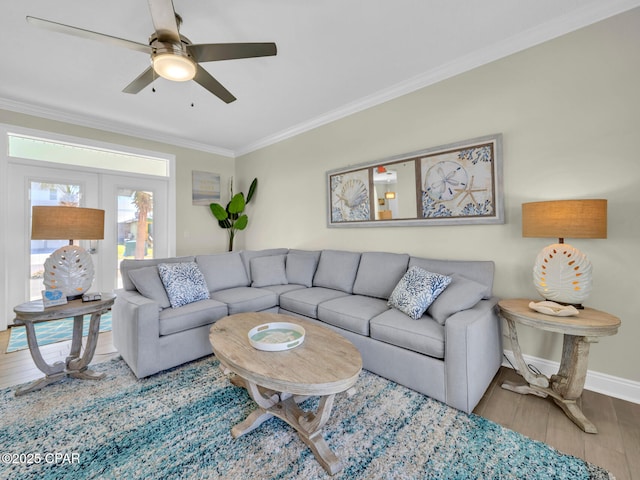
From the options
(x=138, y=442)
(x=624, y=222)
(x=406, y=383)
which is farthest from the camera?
(x=406, y=383)

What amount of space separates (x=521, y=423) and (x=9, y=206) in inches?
213

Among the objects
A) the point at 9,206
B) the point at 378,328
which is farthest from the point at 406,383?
the point at 9,206

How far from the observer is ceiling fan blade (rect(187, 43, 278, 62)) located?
1731mm

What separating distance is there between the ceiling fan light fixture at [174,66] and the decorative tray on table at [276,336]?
1.76 metres

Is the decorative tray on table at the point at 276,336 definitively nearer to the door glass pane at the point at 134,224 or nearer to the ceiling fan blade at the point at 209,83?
the ceiling fan blade at the point at 209,83

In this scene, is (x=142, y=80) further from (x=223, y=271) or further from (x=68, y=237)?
(x=223, y=271)

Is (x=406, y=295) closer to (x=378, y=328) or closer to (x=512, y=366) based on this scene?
(x=378, y=328)

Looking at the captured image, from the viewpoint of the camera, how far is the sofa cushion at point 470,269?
2.23 metres

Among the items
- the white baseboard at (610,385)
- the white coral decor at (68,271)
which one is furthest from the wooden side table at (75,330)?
the white baseboard at (610,385)

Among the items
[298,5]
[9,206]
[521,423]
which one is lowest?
[521,423]

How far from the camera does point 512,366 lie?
7.43 ft

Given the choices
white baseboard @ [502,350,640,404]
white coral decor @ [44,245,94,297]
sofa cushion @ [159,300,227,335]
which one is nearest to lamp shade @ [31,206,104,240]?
white coral decor @ [44,245,94,297]

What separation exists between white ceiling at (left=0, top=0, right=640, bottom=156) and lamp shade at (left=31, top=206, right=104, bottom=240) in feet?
4.54

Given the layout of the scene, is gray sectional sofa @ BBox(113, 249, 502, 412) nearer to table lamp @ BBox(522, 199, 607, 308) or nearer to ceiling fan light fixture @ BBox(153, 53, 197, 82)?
table lamp @ BBox(522, 199, 607, 308)
